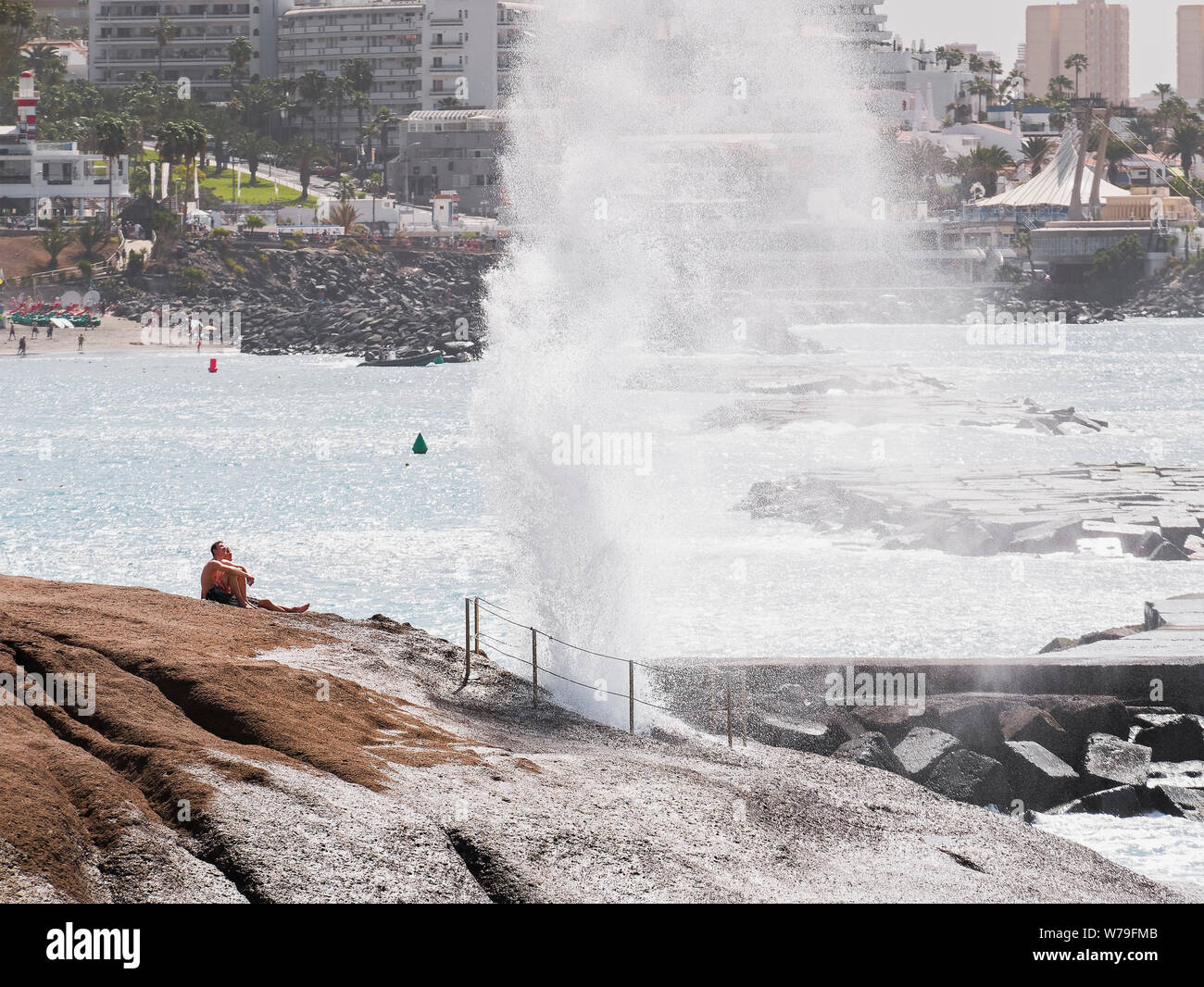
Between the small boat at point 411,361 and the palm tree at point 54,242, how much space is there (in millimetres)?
37395

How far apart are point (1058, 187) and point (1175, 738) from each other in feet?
576

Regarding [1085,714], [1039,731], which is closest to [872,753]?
[1039,731]

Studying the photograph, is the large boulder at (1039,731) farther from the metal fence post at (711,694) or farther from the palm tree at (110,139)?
the palm tree at (110,139)

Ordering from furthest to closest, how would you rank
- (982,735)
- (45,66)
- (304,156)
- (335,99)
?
(45,66), (335,99), (304,156), (982,735)

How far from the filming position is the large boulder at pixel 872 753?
58.7ft

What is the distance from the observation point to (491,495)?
1039 inches

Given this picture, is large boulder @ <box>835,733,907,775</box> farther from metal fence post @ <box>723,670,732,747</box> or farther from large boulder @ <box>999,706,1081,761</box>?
large boulder @ <box>999,706,1081,761</box>

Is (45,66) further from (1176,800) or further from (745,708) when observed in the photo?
(1176,800)

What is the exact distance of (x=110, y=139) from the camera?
138 metres

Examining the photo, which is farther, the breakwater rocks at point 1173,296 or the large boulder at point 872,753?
the breakwater rocks at point 1173,296

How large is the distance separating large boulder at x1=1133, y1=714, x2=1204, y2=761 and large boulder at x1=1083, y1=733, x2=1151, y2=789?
11.5 inches

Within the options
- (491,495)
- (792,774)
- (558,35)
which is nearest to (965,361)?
(558,35)

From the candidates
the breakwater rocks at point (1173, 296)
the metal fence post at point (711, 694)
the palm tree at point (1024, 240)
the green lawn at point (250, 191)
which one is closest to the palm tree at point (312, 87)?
the green lawn at point (250, 191)
